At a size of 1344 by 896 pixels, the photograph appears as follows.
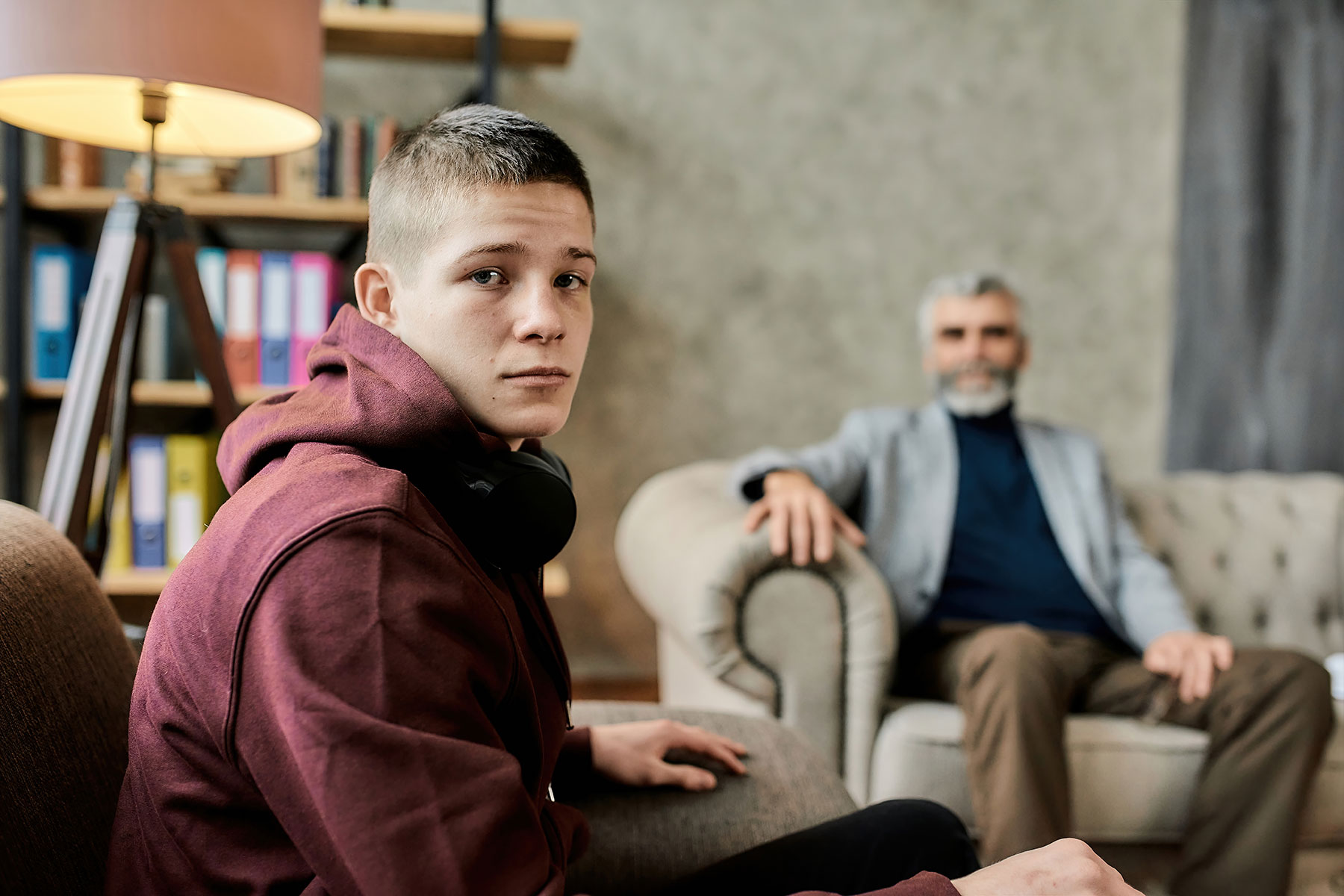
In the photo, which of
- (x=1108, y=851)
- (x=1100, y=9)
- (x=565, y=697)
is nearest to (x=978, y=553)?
(x=1108, y=851)

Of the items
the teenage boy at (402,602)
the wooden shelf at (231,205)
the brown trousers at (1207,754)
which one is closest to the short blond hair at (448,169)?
A: the teenage boy at (402,602)

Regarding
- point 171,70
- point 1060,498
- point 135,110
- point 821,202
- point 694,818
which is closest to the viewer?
point 694,818

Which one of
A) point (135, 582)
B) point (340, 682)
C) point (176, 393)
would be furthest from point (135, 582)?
point (340, 682)

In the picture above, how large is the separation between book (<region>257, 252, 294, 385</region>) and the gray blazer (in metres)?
1.16

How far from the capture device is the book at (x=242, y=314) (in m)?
2.28

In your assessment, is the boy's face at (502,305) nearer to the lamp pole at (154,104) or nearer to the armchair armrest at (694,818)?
the armchair armrest at (694,818)

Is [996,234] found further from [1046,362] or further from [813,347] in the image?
[813,347]

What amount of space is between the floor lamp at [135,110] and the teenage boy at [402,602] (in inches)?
28.3

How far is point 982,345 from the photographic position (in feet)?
6.73

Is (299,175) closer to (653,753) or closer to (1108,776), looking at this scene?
(653,753)

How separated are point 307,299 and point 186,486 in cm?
52

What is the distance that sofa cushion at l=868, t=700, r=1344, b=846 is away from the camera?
1551 mm

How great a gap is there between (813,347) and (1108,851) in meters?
1.65

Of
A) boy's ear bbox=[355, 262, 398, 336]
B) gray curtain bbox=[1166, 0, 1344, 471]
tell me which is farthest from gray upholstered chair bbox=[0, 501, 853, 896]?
gray curtain bbox=[1166, 0, 1344, 471]
